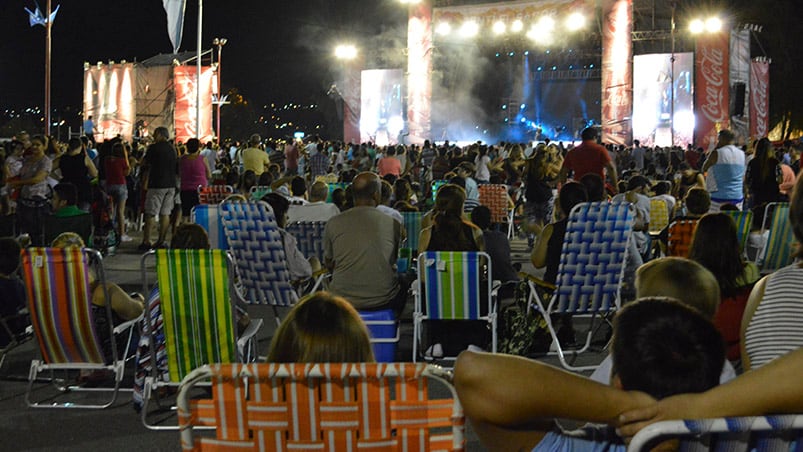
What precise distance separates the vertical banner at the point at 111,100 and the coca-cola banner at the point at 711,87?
20482 millimetres

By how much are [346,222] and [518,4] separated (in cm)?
2409

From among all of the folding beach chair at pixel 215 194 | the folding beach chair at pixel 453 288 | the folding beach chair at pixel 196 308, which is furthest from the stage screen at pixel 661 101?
the folding beach chair at pixel 196 308

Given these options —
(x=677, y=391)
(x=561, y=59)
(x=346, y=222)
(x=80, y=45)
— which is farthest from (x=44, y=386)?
(x=80, y=45)

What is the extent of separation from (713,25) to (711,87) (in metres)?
1.73

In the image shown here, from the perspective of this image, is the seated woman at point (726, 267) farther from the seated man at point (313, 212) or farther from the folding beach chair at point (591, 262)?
the seated man at point (313, 212)

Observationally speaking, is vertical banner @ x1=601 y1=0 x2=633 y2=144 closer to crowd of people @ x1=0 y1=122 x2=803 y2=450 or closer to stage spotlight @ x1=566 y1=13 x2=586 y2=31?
stage spotlight @ x1=566 y1=13 x2=586 y2=31

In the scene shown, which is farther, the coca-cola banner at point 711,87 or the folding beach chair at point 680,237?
the coca-cola banner at point 711,87

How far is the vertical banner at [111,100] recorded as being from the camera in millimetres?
35406

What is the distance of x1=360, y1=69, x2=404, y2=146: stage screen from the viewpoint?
32.3 metres

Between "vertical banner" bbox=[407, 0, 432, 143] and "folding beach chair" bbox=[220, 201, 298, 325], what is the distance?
23.6m

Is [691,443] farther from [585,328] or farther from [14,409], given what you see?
[585,328]

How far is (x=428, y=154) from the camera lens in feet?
67.1

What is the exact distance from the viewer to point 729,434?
1.82 metres

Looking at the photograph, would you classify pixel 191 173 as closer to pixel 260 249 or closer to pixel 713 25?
pixel 260 249
